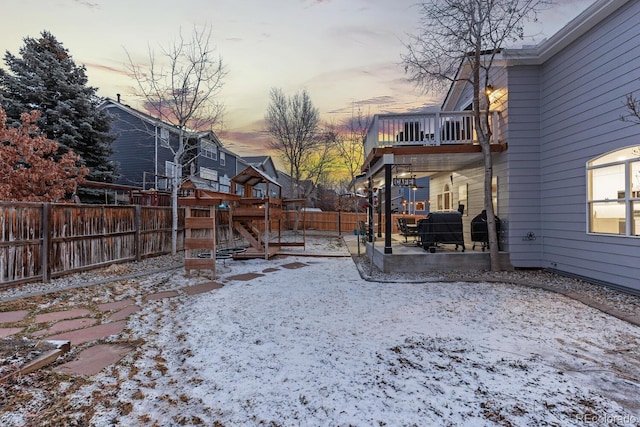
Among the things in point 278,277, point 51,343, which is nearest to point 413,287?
point 278,277

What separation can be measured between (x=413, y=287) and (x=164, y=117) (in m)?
9.43

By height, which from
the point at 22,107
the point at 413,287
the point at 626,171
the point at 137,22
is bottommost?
the point at 413,287

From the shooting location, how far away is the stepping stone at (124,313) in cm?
416

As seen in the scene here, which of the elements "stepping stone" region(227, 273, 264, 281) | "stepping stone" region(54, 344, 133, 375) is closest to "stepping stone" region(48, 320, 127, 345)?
"stepping stone" region(54, 344, 133, 375)

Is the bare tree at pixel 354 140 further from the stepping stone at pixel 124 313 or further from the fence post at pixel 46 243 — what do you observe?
the stepping stone at pixel 124 313

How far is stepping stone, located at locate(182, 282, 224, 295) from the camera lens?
18.4 feet

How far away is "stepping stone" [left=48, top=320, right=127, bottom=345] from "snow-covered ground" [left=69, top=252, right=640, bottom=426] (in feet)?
0.62

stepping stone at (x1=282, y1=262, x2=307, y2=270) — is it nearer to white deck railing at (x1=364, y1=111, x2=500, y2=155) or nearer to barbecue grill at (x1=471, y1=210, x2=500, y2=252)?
white deck railing at (x1=364, y1=111, x2=500, y2=155)

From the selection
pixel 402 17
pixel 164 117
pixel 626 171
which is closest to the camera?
pixel 626 171

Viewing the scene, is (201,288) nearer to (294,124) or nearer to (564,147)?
(564,147)

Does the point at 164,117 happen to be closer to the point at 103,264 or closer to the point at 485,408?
the point at 103,264

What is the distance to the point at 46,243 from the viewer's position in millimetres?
5883

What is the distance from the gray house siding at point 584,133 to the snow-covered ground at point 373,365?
1550 millimetres

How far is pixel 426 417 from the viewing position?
2100mm
